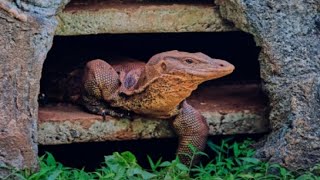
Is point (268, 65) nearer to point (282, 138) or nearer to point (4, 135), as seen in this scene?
point (282, 138)

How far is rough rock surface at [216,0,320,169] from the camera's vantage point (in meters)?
6.66

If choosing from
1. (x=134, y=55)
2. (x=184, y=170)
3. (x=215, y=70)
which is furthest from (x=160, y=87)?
(x=134, y=55)

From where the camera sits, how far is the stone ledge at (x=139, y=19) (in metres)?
6.91

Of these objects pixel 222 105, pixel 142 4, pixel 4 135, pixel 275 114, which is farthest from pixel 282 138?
pixel 4 135

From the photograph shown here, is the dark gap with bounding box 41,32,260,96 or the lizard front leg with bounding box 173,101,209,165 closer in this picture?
the lizard front leg with bounding box 173,101,209,165

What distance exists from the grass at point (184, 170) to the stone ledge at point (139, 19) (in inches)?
31.4

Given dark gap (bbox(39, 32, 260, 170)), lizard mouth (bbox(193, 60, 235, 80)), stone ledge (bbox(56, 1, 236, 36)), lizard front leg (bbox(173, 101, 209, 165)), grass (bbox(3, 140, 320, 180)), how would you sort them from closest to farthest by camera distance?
grass (bbox(3, 140, 320, 180)) → lizard mouth (bbox(193, 60, 235, 80)) → stone ledge (bbox(56, 1, 236, 36)) → lizard front leg (bbox(173, 101, 209, 165)) → dark gap (bbox(39, 32, 260, 170))

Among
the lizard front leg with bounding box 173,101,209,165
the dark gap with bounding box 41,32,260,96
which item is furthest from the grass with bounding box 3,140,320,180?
the dark gap with bounding box 41,32,260,96

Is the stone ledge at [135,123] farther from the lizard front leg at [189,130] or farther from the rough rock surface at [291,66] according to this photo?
the rough rock surface at [291,66]

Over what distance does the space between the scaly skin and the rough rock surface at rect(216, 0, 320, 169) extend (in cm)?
36

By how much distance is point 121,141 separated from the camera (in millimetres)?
7727

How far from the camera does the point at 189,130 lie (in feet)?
23.0

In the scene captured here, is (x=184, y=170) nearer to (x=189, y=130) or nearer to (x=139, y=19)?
(x=189, y=130)

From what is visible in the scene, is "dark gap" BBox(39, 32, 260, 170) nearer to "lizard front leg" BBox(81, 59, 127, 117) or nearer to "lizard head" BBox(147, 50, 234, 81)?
"lizard front leg" BBox(81, 59, 127, 117)
